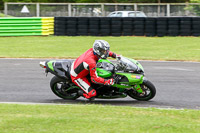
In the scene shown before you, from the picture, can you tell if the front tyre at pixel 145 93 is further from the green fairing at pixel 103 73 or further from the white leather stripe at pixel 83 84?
the white leather stripe at pixel 83 84

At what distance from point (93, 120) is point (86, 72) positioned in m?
2.33

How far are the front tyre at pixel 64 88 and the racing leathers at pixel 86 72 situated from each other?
0.29 metres

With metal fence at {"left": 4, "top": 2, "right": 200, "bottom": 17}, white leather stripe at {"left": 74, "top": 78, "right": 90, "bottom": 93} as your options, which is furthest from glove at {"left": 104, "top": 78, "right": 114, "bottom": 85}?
metal fence at {"left": 4, "top": 2, "right": 200, "bottom": 17}

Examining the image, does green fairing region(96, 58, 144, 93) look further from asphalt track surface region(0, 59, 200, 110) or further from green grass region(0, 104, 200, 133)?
green grass region(0, 104, 200, 133)

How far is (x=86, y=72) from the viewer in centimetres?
805

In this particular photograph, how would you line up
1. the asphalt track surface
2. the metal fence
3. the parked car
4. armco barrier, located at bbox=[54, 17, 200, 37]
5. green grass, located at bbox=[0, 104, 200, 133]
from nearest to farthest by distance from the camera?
green grass, located at bbox=[0, 104, 200, 133] < the asphalt track surface < armco barrier, located at bbox=[54, 17, 200, 37] < the parked car < the metal fence

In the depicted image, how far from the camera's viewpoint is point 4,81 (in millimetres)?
10562

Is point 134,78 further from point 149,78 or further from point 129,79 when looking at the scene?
point 149,78

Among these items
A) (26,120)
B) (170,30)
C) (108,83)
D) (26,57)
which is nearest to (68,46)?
(26,57)

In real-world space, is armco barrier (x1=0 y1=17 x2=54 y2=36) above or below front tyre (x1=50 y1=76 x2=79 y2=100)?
above

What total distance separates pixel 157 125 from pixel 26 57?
35.3 feet

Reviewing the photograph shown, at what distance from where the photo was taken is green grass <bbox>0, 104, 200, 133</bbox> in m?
5.29

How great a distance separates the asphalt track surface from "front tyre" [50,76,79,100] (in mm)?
133

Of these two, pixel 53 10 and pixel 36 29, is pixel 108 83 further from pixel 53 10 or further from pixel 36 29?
pixel 53 10
